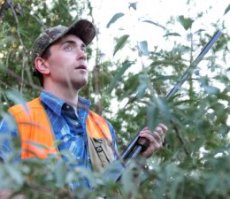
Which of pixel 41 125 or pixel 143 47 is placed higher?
pixel 143 47

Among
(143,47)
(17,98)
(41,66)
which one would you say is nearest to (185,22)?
(143,47)

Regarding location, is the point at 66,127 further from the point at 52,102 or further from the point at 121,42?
the point at 121,42

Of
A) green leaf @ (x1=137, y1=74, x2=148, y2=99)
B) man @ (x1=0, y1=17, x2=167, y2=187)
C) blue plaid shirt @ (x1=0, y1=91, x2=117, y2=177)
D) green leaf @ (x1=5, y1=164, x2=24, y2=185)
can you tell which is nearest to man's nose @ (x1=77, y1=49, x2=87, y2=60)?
man @ (x1=0, y1=17, x2=167, y2=187)

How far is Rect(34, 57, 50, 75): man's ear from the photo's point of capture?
364 centimetres

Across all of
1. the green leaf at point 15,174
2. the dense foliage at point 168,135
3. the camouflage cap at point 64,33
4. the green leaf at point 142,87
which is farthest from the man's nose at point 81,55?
the green leaf at point 15,174

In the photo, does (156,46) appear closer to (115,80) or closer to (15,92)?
(115,80)

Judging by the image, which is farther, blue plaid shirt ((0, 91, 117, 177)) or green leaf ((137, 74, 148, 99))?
blue plaid shirt ((0, 91, 117, 177))

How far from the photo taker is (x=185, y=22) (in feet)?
6.88

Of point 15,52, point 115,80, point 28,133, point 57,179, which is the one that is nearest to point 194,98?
point 115,80

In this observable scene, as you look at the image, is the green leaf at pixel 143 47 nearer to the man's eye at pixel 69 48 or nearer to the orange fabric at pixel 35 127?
the orange fabric at pixel 35 127

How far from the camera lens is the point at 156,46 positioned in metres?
2.54

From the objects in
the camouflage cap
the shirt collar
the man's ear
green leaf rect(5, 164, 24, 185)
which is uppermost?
the camouflage cap

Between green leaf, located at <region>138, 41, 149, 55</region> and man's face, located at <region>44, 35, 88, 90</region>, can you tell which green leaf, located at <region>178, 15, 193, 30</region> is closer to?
green leaf, located at <region>138, 41, 149, 55</region>

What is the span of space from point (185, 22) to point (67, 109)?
1337 mm
